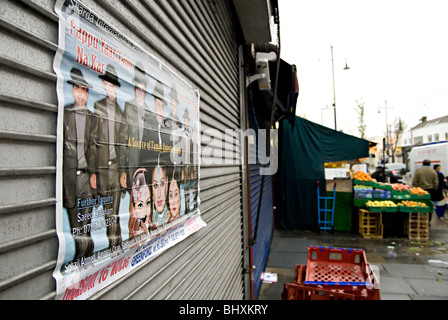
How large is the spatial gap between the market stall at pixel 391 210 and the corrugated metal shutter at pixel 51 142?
24.6 feet

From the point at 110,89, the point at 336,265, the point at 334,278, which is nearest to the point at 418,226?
the point at 336,265

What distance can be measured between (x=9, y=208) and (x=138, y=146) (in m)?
0.66

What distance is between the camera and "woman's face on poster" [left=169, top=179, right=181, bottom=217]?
1812 millimetres

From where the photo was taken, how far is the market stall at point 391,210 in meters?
8.61

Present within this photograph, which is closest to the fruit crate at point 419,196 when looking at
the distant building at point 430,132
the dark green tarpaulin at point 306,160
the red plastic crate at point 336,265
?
the dark green tarpaulin at point 306,160

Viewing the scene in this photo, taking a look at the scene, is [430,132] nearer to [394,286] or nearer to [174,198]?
[394,286]

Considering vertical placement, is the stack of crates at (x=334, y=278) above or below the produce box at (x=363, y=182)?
below

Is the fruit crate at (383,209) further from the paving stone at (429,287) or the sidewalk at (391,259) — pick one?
the paving stone at (429,287)

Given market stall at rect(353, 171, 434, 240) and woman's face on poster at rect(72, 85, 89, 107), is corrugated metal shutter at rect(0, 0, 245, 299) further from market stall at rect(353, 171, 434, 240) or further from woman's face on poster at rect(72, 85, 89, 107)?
market stall at rect(353, 171, 434, 240)

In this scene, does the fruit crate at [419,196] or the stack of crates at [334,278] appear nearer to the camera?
the stack of crates at [334,278]

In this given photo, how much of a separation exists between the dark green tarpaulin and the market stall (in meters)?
1.34

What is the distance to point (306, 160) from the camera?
1046 centimetres

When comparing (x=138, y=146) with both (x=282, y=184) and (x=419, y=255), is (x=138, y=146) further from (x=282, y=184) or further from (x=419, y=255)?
(x=282, y=184)

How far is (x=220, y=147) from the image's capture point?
3.23 meters
